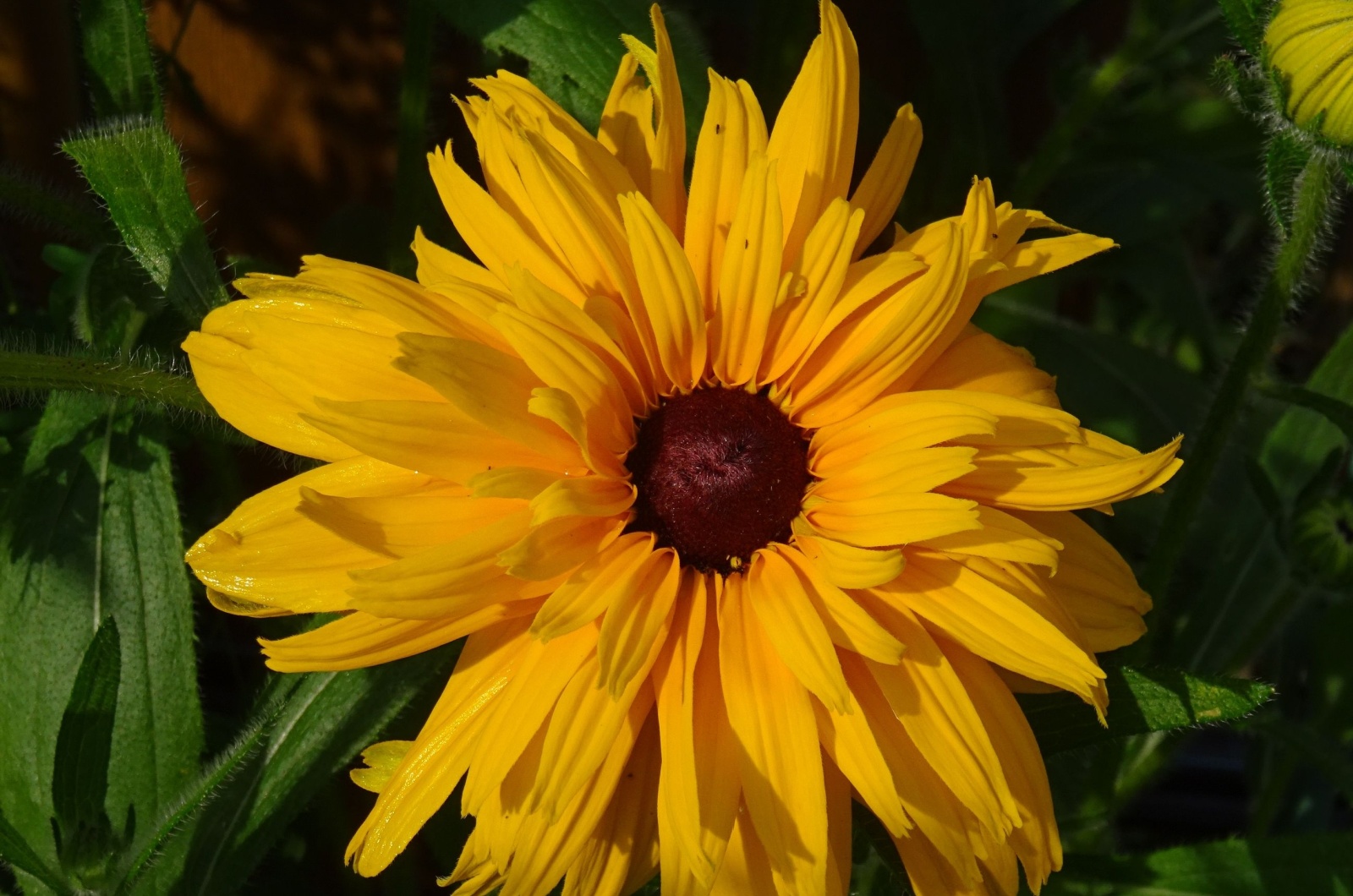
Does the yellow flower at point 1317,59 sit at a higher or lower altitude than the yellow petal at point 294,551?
higher

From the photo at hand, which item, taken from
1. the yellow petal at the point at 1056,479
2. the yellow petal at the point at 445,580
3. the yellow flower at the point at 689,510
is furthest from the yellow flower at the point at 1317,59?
the yellow petal at the point at 445,580

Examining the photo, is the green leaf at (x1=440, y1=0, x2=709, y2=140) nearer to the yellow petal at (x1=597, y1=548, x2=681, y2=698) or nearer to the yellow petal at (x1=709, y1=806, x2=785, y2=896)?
the yellow petal at (x1=597, y1=548, x2=681, y2=698)

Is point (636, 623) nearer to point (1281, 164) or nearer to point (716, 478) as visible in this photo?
point (716, 478)

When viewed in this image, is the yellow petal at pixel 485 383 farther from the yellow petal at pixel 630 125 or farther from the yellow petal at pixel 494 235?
the yellow petal at pixel 630 125

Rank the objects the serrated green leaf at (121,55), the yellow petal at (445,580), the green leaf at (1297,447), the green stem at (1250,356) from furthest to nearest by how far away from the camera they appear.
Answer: the green leaf at (1297,447), the serrated green leaf at (121,55), the green stem at (1250,356), the yellow petal at (445,580)

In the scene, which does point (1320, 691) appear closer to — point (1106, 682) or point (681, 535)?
point (1106, 682)

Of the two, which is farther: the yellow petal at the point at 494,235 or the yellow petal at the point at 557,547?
the yellow petal at the point at 494,235

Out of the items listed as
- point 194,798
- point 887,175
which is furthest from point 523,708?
point 887,175
